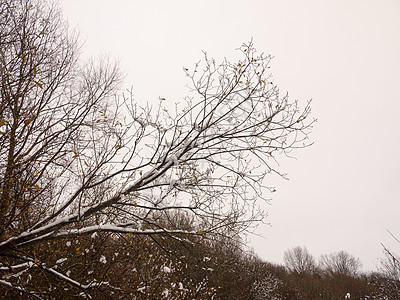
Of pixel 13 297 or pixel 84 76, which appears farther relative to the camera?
pixel 84 76

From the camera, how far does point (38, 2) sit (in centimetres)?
542

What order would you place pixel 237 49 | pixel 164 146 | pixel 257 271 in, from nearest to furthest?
pixel 164 146, pixel 237 49, pixel 257 271

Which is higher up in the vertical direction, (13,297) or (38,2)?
(38,2)

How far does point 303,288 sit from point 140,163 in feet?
78.5

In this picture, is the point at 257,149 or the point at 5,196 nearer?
the point at 5,196

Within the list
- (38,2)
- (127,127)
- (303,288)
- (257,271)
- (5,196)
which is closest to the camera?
(5,196)

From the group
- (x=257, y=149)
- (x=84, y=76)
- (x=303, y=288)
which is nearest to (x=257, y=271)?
(x=303, y=288)

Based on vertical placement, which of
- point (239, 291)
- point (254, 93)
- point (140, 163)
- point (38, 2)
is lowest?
point (239, 291)

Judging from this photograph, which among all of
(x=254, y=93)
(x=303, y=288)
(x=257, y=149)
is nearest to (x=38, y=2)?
(x=254, y=93)

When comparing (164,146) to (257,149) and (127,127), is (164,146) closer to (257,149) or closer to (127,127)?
(127,127)

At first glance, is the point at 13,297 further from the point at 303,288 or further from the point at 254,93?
the point at 303,288

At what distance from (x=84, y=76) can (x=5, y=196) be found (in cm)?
483

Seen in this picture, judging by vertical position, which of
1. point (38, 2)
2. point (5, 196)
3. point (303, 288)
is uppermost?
point (38, 2)

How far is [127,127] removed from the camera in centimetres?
389
